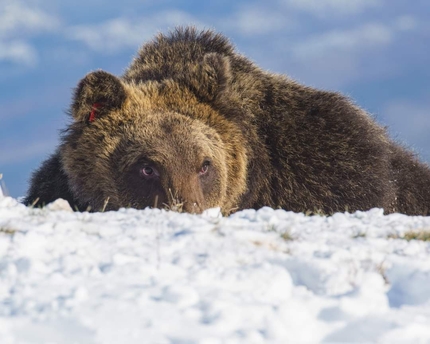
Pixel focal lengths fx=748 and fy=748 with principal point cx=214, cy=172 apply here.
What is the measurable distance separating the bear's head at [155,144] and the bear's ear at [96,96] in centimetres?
1

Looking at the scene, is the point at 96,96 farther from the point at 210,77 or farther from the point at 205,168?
the point at 205,168

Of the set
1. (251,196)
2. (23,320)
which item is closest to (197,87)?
(251,196)

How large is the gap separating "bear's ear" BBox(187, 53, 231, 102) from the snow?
152 inches

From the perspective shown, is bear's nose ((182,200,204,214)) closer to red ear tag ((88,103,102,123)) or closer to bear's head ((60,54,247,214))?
bear's head ((60,54,247,214))

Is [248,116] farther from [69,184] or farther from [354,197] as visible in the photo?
[69,184]

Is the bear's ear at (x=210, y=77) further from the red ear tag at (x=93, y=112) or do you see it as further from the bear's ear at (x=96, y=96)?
the red ear tag at (x=93, y=112)

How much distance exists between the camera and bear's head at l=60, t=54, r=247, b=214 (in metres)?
8.76

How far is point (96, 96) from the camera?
365 inches

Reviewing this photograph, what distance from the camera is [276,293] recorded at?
4.55 meters

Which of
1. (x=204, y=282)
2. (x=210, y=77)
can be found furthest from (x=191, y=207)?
(x=204, y=282)

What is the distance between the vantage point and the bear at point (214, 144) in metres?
9.02

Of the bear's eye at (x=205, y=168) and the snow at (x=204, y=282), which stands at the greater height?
the bear's eye at (x=205, y=168)

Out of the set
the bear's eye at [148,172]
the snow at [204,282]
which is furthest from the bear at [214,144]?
the snow at [204,282]

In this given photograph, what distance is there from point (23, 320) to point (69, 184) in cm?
570
